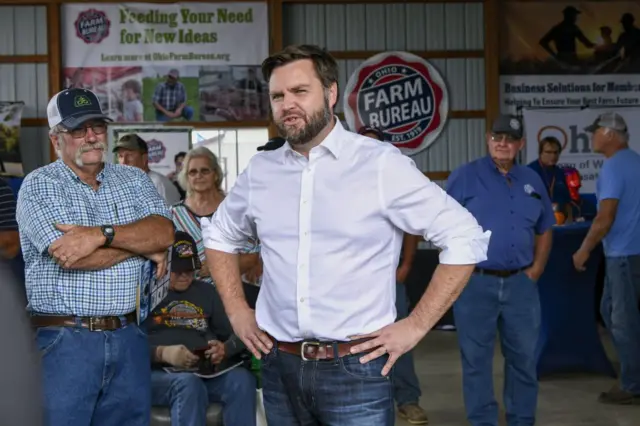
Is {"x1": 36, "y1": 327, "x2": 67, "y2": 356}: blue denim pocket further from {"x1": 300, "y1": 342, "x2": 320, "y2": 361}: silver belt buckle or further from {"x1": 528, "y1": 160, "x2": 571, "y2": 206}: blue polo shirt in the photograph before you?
{"x1": 528, "y1": 160, "x2": 571, "y2": 206}: blue polo shirt

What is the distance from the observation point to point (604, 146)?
6.82 metres

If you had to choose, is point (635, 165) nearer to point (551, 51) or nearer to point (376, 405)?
point (376, 405)

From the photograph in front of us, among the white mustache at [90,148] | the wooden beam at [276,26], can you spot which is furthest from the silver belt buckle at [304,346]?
the wooden beam at [276,26]

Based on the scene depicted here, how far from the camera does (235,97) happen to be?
12.1m

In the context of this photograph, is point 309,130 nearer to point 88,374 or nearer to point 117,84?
point 88,374

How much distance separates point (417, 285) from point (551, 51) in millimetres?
3237

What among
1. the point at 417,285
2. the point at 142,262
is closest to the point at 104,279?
the point at 142,262

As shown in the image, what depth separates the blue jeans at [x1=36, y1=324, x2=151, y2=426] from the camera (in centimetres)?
368

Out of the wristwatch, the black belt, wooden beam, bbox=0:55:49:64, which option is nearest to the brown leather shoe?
the black belt

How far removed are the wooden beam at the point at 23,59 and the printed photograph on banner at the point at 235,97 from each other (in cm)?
186

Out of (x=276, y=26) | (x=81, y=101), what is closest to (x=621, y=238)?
(x=81, y=101)

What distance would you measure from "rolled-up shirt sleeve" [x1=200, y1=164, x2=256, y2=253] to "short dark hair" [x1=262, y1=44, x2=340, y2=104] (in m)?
0.35

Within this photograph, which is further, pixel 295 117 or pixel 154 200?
pixel 154 200

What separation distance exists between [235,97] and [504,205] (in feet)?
22.6
